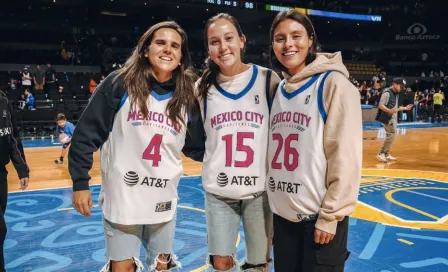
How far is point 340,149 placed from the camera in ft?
6.18

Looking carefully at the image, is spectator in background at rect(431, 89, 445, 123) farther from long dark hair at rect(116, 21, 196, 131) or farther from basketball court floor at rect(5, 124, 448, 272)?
long dark hair at rect(116, 21, 196, 131)

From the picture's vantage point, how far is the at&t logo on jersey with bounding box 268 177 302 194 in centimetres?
201

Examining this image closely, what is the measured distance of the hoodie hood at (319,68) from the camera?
2.01 meters

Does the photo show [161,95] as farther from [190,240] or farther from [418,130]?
[418,130]

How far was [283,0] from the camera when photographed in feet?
82.5

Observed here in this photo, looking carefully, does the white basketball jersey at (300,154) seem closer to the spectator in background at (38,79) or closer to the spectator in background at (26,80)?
the spectator in background at (26,80)

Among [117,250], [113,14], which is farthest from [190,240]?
[113,14]

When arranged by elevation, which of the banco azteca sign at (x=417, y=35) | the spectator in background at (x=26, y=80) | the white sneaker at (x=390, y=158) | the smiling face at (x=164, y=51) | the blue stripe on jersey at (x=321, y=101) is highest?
the banco azteca sign at (x=417, y=35)

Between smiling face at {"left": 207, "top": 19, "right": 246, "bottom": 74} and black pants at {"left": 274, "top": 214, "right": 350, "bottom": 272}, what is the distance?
3.10 feet

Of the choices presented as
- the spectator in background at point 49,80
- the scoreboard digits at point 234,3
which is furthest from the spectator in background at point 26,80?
the scoreboard digits at point 234,3

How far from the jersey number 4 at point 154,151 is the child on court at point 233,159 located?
0.36m

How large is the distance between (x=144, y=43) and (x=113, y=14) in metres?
21.5

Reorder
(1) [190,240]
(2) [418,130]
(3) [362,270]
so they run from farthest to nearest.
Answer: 1. (2) [418,130]
2. (1) [190,240]
3. (3) [362,270]

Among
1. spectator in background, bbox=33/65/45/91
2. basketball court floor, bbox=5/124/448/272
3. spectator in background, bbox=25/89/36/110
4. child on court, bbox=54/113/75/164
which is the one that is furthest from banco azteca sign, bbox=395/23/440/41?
child on court, bbox=54/113/75/164
